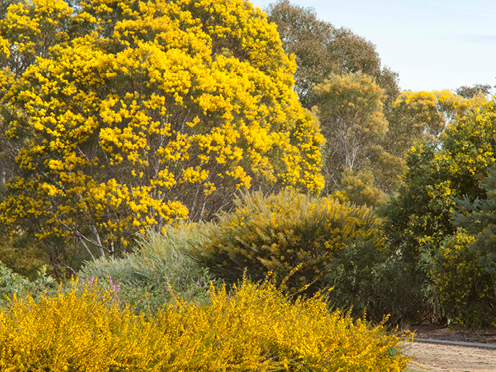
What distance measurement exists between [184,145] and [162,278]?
7.59m

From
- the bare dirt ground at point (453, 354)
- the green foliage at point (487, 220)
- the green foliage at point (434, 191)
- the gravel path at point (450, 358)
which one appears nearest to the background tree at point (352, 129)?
the green foliage at point (434, 191)

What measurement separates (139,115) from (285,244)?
7674 mm

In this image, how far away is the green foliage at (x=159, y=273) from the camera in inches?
350

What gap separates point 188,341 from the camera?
16.0 feet

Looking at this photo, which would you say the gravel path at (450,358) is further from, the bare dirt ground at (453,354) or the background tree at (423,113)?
the background tree at (423,113)

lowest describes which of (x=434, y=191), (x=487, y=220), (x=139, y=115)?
(x=487, y=220)

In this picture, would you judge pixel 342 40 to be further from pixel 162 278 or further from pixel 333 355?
pixel 333 355

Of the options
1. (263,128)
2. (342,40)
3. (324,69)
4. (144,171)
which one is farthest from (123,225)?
(342,40)

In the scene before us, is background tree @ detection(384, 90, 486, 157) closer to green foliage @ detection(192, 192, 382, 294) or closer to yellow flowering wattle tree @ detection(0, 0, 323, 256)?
yellow flowering wattle tree @ detection(0, 0, 323, 256)

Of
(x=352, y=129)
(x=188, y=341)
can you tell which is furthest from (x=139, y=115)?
(x=352, y=129)

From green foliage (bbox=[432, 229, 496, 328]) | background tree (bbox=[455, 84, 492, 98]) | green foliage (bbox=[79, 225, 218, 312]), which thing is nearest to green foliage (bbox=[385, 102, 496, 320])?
green foliage (bbox=[432, 229, 496, 328])

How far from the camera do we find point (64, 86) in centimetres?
1791

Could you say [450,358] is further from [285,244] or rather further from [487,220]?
[285,244]

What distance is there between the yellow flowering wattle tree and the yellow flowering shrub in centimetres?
1085
